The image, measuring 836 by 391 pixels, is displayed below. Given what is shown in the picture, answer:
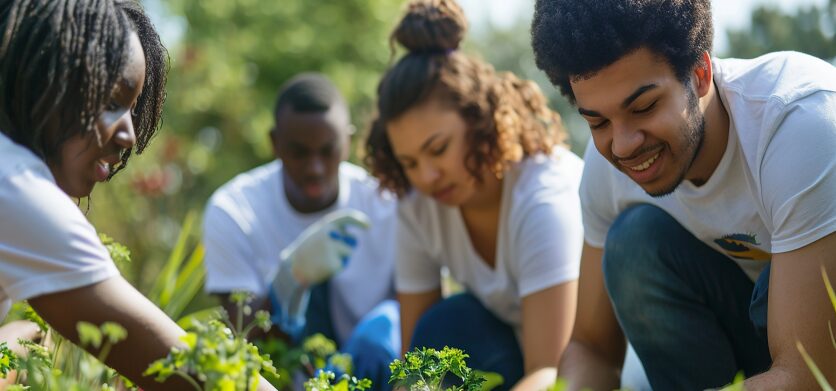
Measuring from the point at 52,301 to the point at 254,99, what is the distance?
755 cm

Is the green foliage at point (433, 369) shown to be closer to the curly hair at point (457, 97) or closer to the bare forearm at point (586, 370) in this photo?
the bare forearm at point (586, 370)

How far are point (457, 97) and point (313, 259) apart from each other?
837mm

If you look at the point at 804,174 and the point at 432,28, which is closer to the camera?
the point at 804,174

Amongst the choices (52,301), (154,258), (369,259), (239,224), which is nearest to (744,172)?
(52,301)

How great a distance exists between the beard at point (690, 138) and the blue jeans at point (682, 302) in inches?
9.2

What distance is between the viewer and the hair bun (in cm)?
299

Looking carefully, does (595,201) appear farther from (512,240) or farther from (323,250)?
(323,250)

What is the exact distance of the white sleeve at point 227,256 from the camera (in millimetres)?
3686

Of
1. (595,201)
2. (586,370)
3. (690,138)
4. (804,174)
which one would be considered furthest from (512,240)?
(804,174)

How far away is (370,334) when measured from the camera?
125 inches

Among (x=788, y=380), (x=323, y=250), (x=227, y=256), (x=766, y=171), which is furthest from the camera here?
(x=227, y=256)

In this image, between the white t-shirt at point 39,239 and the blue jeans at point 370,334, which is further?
the blue jeans at point 370,334

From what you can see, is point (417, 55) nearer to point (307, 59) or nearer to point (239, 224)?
point (239, 224)

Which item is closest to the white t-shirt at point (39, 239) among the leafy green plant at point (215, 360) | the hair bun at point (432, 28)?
the leafy green plant at point (215, 360)
